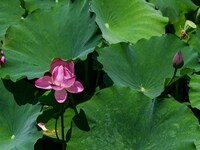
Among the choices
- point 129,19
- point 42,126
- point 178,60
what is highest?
point 178,60

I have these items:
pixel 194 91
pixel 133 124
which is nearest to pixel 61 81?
pixel 133 124

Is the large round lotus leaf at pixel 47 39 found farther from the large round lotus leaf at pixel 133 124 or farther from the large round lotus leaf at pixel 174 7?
the large round lotus leaf at pixel 174 7

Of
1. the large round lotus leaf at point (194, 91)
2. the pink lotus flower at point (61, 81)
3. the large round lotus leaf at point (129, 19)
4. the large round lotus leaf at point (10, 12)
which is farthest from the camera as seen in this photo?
the large round lotus leaf at point (10, 12)

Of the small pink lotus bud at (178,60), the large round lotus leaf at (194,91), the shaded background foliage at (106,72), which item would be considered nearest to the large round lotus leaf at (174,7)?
the shaded background foliage at (106,72)

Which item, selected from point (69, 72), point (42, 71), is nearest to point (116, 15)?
point (42, 71)

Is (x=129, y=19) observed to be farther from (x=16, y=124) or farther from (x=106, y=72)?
(x=16, y=124)

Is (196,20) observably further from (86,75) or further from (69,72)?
(69,72)

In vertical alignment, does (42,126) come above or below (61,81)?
below
